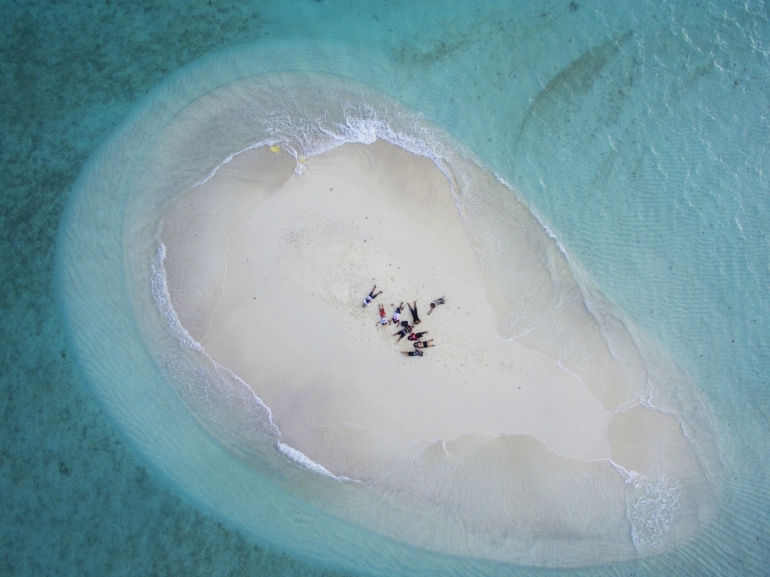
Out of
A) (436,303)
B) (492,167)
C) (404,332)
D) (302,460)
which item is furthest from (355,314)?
(492,167)

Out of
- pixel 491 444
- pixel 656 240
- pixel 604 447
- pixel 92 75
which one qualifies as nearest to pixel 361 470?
pixel 491 444

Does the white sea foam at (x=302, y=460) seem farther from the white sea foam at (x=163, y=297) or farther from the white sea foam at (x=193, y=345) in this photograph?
the white sea foam at (x=163, y=297)

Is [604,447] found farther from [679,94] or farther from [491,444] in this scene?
[679,94]

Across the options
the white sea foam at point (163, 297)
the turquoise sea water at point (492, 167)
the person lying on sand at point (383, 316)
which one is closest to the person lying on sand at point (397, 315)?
the person lying on sand at point (383, 316)

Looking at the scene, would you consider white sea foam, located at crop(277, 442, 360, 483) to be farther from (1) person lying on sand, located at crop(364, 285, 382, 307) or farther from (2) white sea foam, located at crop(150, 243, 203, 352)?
(1) person lying on sand, located at crop(364, 285, 382, 307)

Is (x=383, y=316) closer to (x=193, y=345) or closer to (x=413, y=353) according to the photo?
(x=413, y=353)

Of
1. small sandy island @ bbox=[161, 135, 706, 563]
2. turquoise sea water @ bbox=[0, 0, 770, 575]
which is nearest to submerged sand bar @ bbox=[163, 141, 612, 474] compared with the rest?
small sandy island @ bbox=[161, 135, 706, 563]
